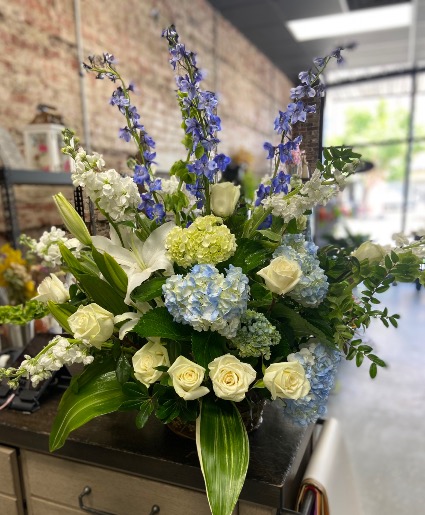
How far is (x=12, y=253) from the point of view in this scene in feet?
4.89

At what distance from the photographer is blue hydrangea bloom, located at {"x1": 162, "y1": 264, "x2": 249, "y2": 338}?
0.66 m

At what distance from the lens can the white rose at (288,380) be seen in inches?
26.1

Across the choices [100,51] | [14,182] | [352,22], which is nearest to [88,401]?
[14,182]

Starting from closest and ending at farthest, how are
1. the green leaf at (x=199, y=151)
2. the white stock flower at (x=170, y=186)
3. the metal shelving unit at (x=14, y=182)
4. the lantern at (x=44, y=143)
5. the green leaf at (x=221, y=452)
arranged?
the green leaf at (x=221, y=452), the green leaf at (x=199, y=151), the white stock flower at (x=170, y=186), the metal shelving unit at (x=14, y=182), the lantern at (x=44, y=143)

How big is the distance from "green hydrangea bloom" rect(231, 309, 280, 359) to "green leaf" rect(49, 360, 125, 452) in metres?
0.25

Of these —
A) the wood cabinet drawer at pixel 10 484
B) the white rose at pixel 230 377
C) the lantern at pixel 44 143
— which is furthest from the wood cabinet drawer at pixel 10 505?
the lantern at pixel 44 143

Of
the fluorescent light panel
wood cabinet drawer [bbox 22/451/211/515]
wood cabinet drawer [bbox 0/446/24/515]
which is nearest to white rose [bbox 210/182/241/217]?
wood cabinet drawer [bbox 22/451/211/515]

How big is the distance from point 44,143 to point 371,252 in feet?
5.41

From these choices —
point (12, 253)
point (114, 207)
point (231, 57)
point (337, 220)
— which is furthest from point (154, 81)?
point (337, 220)

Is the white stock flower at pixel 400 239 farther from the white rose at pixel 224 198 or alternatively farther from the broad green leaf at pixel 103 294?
the broad green leaf at pixel 103 294

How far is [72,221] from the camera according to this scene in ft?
2.63

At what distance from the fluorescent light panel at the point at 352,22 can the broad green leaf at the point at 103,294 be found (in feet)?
14.1

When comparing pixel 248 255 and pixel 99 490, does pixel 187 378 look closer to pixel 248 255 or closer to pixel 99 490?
pixel 248 255

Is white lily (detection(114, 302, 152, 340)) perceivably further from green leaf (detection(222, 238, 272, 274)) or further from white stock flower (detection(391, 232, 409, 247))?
white stock flower (detection(391, 232, 409, 247))
